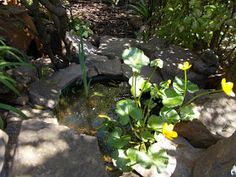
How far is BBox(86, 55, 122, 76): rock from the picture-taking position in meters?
3.81

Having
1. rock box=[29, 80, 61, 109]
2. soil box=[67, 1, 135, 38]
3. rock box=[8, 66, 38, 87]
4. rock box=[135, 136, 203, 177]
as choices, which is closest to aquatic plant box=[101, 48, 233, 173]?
rock box=[135, 136, 203, 177]

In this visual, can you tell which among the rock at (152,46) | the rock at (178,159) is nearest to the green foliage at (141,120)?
the rock at (178,159)

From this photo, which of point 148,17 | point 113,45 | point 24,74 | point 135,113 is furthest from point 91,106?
point 148,17

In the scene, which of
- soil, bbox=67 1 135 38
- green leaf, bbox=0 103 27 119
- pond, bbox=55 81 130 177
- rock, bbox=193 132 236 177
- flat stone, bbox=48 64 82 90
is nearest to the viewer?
rock, bbox=193 132 236 177

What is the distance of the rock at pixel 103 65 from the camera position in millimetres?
3814

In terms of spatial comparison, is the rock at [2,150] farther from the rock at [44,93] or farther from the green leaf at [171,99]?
the green leaf at [171,99]

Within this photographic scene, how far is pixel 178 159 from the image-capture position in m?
2.88

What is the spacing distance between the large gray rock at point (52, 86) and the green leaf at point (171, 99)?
107 centimetres

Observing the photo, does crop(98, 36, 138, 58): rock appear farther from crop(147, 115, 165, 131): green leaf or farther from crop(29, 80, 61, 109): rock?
crop(147, 115, 165, 131): green leaf

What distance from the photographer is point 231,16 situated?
10.5ft

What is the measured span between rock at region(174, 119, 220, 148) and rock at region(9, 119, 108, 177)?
2.73 ft

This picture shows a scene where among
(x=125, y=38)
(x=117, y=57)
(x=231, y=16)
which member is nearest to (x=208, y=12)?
(x=231, y=16)

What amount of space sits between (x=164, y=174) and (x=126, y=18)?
10.5 ft

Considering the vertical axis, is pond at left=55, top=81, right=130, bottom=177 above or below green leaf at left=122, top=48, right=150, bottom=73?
below
